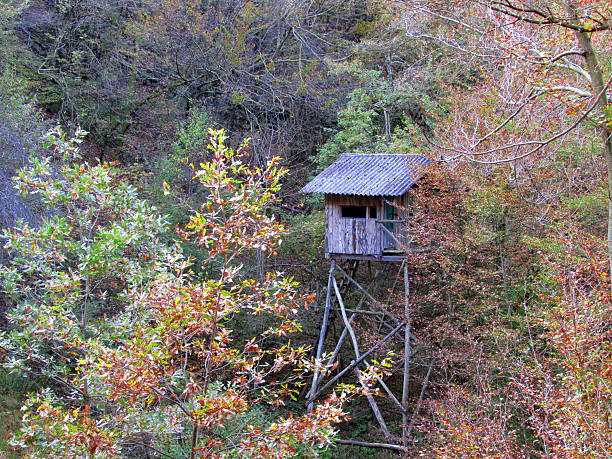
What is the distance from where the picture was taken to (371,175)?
40.6 ft

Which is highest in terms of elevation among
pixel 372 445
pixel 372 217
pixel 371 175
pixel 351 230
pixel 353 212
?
pixel 371 175

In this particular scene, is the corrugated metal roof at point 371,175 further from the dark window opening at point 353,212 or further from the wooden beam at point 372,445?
the wooden beam at point 372,445

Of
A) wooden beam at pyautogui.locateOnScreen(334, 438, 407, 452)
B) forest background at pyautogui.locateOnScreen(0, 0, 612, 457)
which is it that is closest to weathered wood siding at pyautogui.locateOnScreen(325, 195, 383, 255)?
forest background at pyautogui.locateOnScreen(0, 0, 612, 457)

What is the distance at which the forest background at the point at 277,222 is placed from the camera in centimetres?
445

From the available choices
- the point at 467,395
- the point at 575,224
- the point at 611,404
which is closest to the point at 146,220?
the point at 611,404

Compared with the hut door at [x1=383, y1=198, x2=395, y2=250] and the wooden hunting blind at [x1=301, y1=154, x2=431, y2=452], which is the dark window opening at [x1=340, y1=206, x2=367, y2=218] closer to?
the wooden hunting blind at [x1=301, y1=154, x2=431, y2=452]

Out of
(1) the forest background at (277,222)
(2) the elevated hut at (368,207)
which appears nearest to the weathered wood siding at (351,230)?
(2) the elevated hut at (368,207)

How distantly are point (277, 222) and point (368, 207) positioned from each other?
256cm

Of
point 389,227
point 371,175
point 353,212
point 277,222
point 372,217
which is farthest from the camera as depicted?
point 353,212

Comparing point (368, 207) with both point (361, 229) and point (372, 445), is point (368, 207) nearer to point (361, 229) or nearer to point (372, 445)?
point (361, 229)

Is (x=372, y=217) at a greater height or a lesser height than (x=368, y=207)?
lesser

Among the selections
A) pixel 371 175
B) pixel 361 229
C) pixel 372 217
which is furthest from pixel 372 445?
pixel 371 175

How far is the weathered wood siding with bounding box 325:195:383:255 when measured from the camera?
12289 mm

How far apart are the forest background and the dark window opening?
5.39ft
